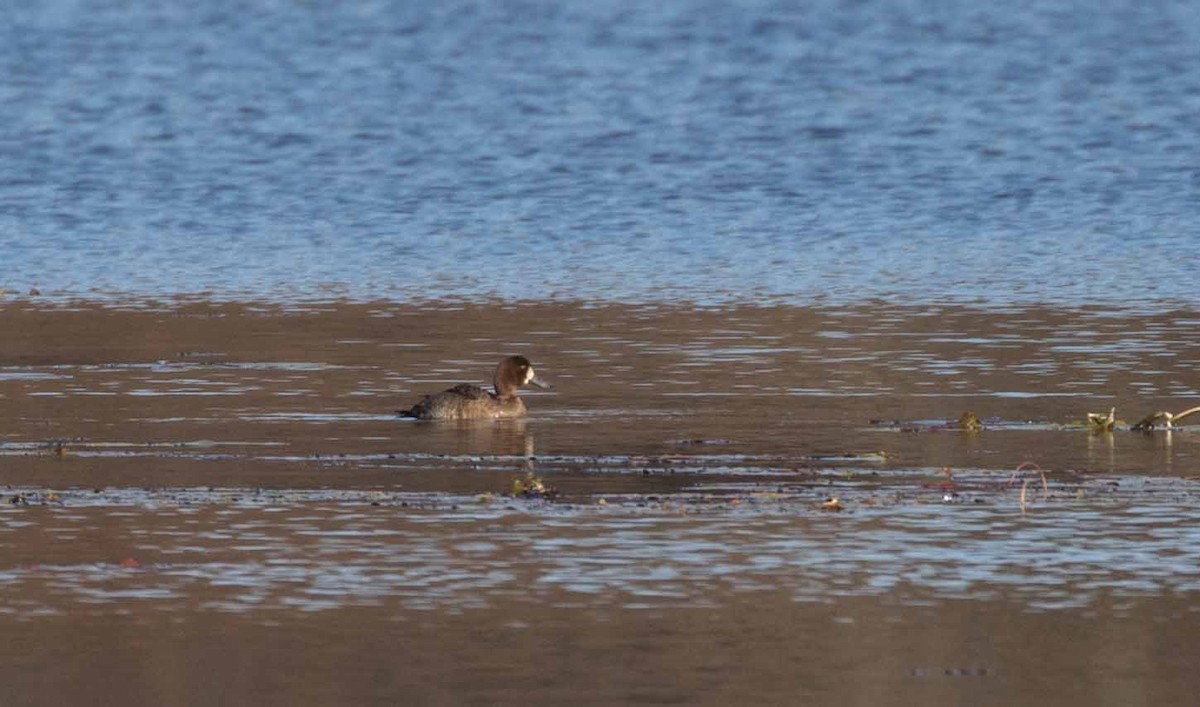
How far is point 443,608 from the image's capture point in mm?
10469

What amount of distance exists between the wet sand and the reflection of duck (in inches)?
6.3

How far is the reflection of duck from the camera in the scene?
15.8m

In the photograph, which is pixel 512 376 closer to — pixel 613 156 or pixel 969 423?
pixel 969 423

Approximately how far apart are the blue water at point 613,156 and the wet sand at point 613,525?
5038 millimetres

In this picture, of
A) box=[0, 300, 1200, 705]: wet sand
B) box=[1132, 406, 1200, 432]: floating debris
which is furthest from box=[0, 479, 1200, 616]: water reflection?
box=[1132, 406, 1200, 432]: floating debris

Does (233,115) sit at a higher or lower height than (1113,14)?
lower

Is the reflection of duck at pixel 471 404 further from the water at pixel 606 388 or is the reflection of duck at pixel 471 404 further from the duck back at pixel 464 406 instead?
the water at pixel 606 388

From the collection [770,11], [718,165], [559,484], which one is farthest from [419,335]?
[770,11]

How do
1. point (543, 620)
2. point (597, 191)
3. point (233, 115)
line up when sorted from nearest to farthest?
point (543, 620), point (597, 191), point (233, 115)

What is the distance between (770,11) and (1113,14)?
262 inches

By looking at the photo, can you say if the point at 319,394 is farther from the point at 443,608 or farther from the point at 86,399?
the point at 443,608

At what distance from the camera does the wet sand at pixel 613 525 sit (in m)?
9.62

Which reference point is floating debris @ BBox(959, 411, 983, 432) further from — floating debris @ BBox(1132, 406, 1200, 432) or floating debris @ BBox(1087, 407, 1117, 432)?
floating debris @ BBox(1132, 406, 1200, 432)

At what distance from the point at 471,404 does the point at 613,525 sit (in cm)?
402
